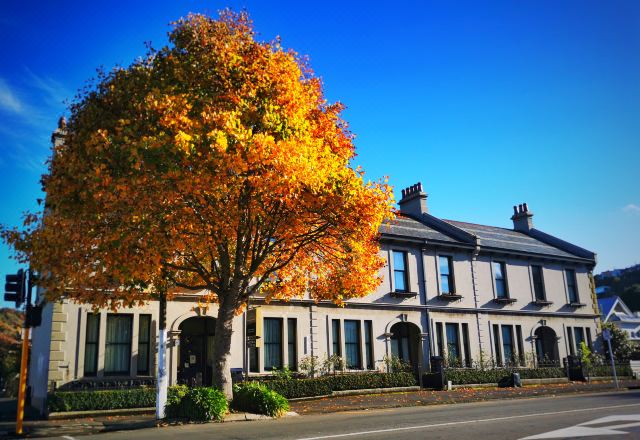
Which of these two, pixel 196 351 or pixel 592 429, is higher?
pixel 196 351

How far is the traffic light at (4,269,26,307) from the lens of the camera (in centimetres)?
1316

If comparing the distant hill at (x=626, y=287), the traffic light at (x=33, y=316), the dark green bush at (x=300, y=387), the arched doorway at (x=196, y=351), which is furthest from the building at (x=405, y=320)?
the distant hill at (x=626, y=287)

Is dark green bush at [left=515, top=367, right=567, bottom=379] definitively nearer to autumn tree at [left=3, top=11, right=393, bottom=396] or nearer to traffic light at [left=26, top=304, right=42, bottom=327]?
autumn tree at [left=3, top=11, right=393, bottom=396]

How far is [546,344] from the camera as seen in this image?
114 feet

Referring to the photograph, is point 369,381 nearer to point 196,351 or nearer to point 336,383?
point 336,383

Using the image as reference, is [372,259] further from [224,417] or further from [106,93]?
[106,93]

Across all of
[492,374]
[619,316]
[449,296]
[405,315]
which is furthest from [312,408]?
[619,316]

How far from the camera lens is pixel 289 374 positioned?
23219mm

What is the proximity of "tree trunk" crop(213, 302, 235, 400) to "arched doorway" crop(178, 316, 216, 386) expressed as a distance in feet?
22.4

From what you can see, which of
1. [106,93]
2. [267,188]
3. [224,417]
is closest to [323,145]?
[267,188]

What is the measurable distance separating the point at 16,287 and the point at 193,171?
5506mm

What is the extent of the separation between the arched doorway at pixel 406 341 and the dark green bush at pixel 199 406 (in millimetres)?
15373

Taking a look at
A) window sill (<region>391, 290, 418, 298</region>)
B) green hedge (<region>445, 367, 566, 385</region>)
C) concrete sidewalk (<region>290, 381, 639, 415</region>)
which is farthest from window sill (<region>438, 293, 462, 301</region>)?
concrete sidewalk (<region>290, 381, 639, 415</region>)

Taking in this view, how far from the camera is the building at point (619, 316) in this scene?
185 feet
